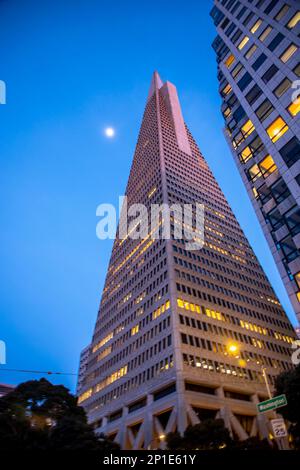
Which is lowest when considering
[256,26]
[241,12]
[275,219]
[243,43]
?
[275,219]

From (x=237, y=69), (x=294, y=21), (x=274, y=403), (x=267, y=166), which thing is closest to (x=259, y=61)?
(x=294, y=21)

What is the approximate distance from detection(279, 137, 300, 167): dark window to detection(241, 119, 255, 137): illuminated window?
876cm

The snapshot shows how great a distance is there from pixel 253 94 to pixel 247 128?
357 centimetres

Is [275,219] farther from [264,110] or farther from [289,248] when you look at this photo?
[264,110]

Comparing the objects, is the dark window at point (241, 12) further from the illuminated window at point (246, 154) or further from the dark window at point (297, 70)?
the illuminated window at point (246, 154)

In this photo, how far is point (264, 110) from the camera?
3056 cm

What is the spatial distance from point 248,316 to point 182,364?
1197 inches

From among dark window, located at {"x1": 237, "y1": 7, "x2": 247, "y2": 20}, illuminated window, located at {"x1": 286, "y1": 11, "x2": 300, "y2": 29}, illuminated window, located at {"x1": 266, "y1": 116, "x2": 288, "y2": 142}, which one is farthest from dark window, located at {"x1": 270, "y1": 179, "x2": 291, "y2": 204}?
dark window, located at {"x1": 237, "y1": 7, "x2": 247, "y2": 20}

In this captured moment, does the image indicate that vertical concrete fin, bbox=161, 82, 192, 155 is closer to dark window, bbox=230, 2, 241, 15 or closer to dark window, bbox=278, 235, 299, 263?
dark window, bbox=230, 2, 241, 15

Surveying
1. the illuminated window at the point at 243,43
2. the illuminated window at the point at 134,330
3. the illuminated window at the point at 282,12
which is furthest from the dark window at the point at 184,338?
the illuminated window at the point at 282,12

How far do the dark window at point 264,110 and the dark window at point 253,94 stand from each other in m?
1.95

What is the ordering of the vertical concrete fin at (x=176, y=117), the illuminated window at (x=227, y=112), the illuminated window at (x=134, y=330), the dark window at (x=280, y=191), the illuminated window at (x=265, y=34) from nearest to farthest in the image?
the dark window at (x=280, y=191) < the illuminated window at (x=265, y=34) < the illuminated window at (x=227, y=112) < the illuminated window at (x=134, y=330) < the vertical concrete fin at (x=176, y=117)

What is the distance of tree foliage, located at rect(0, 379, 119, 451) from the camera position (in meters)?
27.2

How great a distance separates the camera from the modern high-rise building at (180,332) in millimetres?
55531
